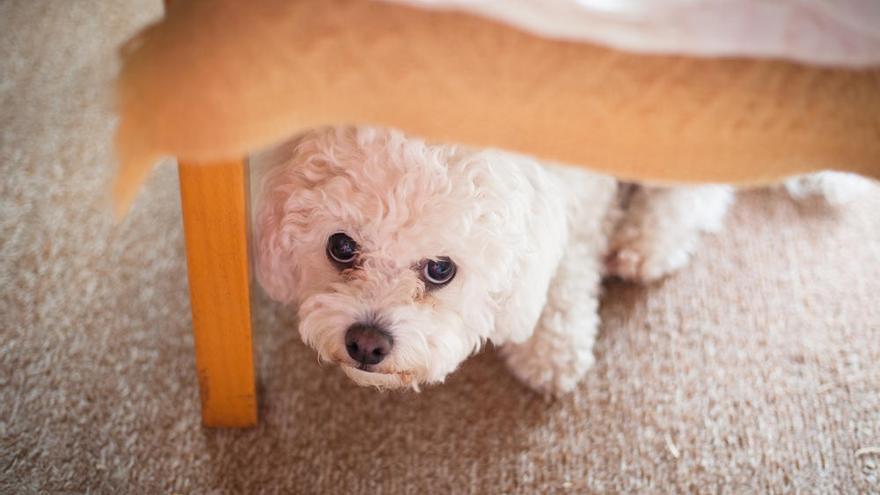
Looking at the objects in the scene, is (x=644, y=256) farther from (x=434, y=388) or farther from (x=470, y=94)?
(x=470, y=94)

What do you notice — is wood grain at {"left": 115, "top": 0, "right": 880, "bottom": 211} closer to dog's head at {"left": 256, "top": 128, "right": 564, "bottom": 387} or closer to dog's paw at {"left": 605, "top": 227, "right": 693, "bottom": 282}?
dog's head at {"left": 256, "top": 128, "right": 564, "bottom": 387}

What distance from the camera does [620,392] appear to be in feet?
3.77

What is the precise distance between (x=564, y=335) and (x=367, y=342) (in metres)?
0.40

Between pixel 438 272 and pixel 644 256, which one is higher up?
pixel 438 272

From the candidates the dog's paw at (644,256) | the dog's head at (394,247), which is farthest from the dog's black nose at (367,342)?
the dog's paw at (644,256)

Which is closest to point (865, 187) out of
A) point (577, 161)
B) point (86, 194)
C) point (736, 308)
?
point (736, 308)

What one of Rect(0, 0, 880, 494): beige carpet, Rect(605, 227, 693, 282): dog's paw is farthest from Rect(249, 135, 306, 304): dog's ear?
Rect(605, 227, 693, 282): dog's paw

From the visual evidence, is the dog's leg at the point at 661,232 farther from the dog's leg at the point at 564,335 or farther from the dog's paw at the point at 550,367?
the dog's paw at the point at 550,367

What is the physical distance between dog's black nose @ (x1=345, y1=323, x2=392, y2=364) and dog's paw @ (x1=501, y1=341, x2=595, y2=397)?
35 centimetres

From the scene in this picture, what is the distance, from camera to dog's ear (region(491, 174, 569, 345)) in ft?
2.94

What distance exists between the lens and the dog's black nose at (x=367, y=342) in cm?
87

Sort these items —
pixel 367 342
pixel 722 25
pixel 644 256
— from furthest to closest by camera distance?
1. pixel 644 256
2. pixel 367 342
3. pixel 722 25

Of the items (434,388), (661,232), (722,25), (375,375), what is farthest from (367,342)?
(661,232)

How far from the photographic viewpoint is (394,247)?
2.88ft
